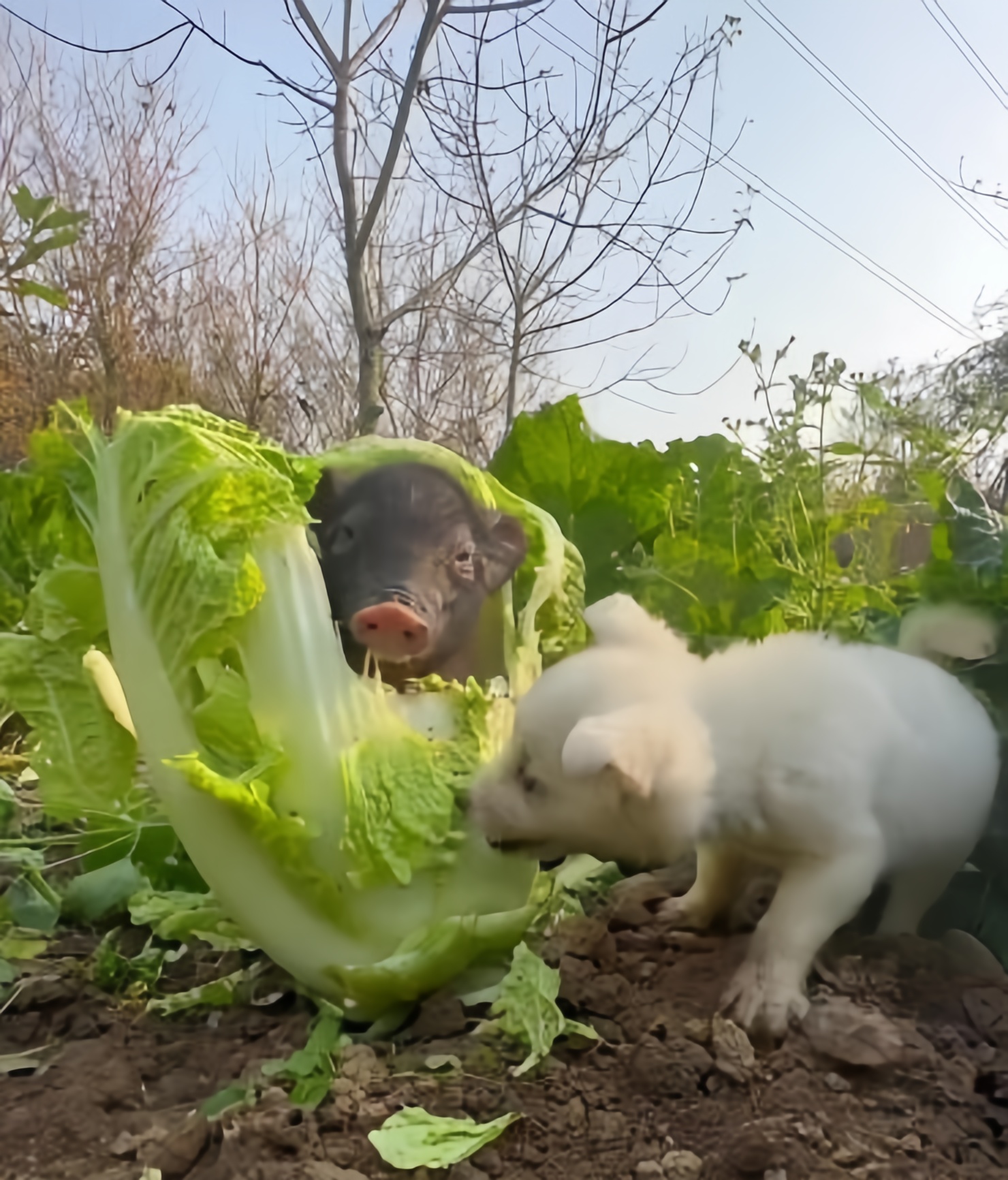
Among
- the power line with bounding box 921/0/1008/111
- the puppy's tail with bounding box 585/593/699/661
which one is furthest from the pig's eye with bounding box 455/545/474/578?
the power line with bounding box 921/0/1008/111

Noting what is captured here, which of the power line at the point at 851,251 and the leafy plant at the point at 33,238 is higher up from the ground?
the leafy plant at the point at 33,238

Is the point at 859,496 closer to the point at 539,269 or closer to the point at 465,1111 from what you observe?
the point at 539,269

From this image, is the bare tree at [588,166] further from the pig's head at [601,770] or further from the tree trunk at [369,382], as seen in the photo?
the pig's head at [601,770]

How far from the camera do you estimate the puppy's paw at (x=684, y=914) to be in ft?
2.61

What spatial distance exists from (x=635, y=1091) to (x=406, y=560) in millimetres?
425

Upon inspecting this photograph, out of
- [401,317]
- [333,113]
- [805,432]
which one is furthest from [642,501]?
[333,113]

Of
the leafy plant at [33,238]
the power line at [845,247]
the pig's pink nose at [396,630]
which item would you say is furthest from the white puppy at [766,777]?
the leafy plant at [33,238]

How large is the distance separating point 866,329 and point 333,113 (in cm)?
50

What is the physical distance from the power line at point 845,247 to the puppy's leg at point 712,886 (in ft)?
1.64

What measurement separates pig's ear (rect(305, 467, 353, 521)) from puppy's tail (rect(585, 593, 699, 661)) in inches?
9.2

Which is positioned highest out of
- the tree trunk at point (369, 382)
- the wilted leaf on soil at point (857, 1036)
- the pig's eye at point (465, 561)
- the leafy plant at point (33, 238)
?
the leafy plant at point (33, 238)

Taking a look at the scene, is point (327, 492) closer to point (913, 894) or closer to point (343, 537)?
point (343, 537)

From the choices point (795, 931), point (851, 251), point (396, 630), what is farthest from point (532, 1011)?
point (851, 251)

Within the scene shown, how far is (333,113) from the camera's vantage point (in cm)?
92
